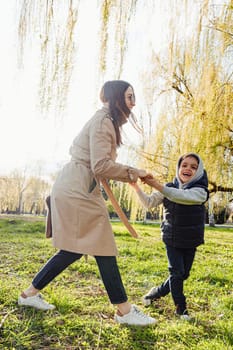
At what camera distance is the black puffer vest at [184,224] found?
2.66m

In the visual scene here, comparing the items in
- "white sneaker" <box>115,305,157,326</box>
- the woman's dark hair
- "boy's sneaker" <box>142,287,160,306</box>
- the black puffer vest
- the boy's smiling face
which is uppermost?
the woman's dark hair

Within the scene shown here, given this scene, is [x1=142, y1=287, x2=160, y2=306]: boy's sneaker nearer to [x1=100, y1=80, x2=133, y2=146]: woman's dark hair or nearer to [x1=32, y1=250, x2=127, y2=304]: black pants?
[x1=32, y1=250, x2=127, y2=304]: black pants

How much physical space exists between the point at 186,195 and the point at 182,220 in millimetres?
227

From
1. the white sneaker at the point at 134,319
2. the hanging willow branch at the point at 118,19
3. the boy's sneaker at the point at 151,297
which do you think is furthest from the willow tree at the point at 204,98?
the white sneaker at the point at 134,319

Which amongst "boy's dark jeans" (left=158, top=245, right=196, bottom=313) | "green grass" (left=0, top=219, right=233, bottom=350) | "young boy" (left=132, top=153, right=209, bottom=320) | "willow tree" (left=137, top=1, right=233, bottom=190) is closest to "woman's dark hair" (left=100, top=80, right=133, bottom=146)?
"young boy" (left=132, top=153, right=209, bottom=320)

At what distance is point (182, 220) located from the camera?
8.89 ft

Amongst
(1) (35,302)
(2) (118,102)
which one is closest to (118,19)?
(2) (118,102)

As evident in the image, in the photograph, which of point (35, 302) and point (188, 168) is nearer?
point (35, 302)

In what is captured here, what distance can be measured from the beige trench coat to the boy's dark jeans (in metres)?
0.56

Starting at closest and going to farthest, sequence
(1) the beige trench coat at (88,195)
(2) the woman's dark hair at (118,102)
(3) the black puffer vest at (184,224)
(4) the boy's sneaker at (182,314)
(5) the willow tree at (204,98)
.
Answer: (1) the beige trench coat at (88,195) < (2) the woman's dark hair at (118,102) < (4) the boy's sneaker at (182,314) < (3) the black puffer vest at (184,224) < (5) the willow tree at (204,98)

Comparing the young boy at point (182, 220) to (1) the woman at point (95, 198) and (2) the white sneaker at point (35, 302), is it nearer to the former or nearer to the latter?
(1) the woman at point (95, 198)

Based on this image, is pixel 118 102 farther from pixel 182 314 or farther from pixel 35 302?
pixel 182 314

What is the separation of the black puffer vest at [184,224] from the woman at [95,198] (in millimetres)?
518

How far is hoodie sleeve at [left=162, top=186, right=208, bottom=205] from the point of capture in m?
2.56
